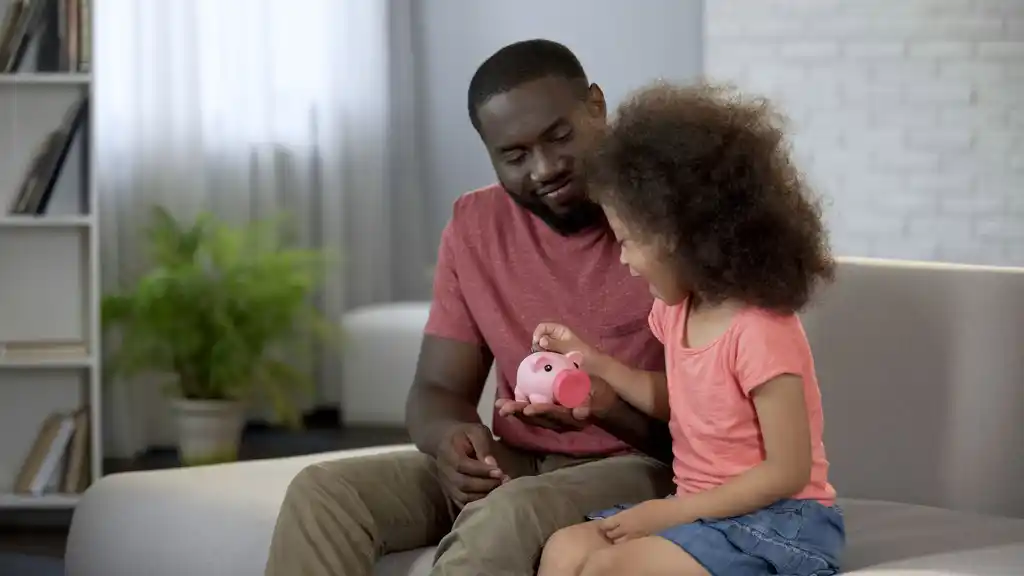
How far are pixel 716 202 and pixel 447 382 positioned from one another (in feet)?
1.74

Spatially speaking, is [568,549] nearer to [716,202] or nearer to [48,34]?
[716,202]

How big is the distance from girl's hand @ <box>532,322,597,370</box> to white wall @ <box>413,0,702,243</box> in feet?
10.5

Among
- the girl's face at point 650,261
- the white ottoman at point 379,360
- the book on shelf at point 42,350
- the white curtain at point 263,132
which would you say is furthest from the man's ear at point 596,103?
the white curtain at point 263,132

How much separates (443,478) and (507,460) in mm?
113

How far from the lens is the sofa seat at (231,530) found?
177cm

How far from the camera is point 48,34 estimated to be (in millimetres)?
3418

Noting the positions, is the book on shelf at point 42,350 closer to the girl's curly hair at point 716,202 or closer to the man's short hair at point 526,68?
the man's short hair at point 526,68

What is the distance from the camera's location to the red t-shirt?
1809mm

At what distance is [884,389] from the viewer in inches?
82.7

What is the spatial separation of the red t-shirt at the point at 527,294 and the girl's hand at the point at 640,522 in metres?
0.25

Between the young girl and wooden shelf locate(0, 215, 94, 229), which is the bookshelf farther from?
the young girl

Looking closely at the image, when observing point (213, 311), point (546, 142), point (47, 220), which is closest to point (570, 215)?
point (546, 142)

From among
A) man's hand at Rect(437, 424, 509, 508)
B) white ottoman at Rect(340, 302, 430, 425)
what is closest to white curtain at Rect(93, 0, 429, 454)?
white ottoman at Rect(340, 302, 430, 425)

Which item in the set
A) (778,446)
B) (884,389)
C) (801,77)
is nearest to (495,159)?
(778,446)
